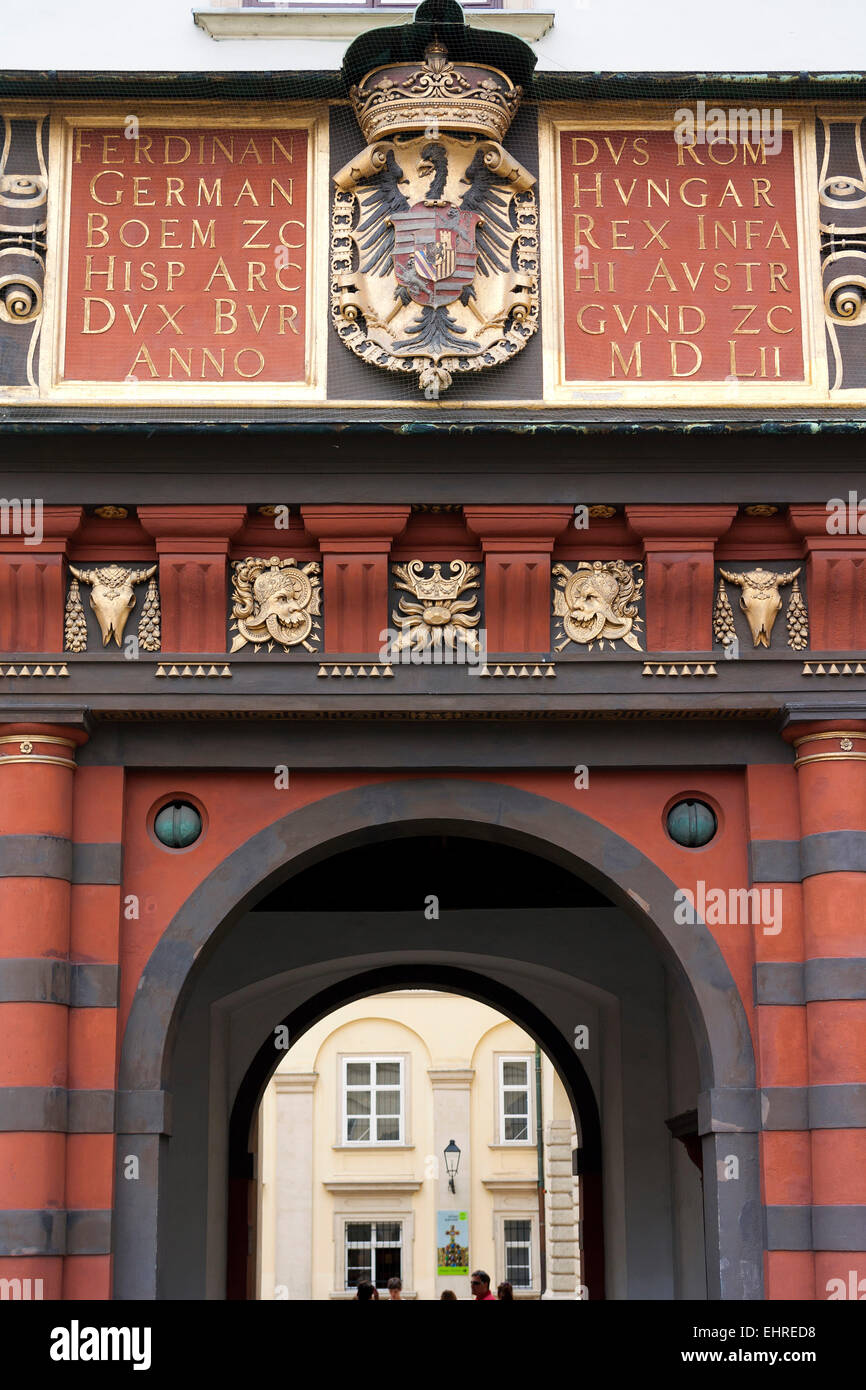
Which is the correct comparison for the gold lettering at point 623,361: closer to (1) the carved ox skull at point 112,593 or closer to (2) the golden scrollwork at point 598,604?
(2) the golden scrollwork at point 598,604

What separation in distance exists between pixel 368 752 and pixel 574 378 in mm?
1968

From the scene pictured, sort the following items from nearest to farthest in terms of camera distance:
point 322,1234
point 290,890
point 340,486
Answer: point 340,486, point 290,890, point 322,1234

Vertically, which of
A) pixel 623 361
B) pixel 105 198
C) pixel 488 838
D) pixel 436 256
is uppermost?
pixel 105 198

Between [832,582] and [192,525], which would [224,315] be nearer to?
[192,525]

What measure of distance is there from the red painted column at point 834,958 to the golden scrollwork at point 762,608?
0.45 meters

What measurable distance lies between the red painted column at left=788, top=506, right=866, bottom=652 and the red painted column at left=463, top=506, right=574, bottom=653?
1087mm

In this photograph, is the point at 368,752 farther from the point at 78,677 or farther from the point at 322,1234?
the point at 322,1234

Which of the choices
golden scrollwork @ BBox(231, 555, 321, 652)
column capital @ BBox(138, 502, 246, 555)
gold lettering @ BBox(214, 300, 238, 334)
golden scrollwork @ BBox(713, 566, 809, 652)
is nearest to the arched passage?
golden scrollwork @ BBox(231, 555, 321, 652)

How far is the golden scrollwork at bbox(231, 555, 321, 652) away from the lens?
898cm

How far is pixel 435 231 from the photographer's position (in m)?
9.05

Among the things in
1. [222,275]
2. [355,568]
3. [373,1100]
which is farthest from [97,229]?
[373,1100]

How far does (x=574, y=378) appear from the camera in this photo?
359 inches

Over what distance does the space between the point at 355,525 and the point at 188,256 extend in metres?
1.56
